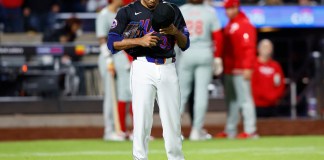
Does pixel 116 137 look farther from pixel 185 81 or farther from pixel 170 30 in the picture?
pixel 170 30

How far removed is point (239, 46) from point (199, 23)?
2.51 feet

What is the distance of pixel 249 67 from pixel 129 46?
5.23 meters

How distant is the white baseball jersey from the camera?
12320mm

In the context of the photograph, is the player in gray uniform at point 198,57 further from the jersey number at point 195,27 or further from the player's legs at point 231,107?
the player's legs at point 231,107

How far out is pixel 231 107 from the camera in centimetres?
1299

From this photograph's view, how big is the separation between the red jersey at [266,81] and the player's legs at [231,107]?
72.2 inches

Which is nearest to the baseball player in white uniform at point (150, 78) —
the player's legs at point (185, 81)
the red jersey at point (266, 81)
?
the player's legs at point (185, 81)

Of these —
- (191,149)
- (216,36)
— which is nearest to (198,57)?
(216,36)

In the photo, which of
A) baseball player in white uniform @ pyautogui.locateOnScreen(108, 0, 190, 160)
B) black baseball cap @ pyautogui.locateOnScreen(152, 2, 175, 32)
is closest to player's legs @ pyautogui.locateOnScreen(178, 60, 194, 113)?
baseball player in white uniform @ pyautogui.locateOnScreen(108, 0, 190, 160)

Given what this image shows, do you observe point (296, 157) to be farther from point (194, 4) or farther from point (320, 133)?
point (320, 133)

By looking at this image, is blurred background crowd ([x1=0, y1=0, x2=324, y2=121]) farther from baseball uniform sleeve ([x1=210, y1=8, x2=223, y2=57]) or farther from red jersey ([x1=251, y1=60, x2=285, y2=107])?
baseball uniform sleeve ([x1=210, y1=8, x2=223, y2=57])

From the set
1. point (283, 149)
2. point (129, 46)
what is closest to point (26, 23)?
point (283, 149)

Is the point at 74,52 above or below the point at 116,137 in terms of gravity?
above

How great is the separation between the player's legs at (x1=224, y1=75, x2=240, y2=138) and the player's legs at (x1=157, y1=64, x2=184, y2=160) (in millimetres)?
5269
